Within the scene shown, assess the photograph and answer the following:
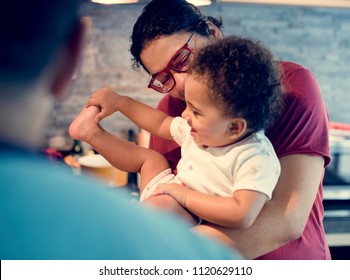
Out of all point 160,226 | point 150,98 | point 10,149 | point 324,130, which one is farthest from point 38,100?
point 150,98

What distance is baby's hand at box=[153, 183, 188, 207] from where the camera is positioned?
751 mm

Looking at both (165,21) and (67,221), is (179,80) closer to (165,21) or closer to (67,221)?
(165,21)

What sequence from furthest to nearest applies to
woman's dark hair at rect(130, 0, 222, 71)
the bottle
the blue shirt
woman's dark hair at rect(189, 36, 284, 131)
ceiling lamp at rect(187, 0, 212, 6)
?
the bottle
ceiling lamp at rect(187, 0, 212, 6)
woman's dark hair at rect(130, 0, 222, 71)
woman's dark hair at rect(189, 36, 284, 131)
the blue shirt

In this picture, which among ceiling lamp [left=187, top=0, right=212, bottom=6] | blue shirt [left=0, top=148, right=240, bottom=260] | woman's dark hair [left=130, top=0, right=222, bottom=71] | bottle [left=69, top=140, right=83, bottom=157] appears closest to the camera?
blue shirt [left=0, top=148, right=240, bottom=260]

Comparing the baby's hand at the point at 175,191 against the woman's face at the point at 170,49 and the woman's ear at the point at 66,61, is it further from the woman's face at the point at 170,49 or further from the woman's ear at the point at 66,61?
the woman's ear at the point at 66,61

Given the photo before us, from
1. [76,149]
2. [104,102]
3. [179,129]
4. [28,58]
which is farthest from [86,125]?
[76,149]

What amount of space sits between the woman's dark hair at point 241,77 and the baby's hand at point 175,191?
0.15 metres

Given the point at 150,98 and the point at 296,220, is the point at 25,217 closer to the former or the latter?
the point at 296,220

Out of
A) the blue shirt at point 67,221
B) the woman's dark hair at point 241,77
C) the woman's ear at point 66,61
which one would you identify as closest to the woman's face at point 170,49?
the woman's dark hair at point 241,77

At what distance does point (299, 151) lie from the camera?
75cm

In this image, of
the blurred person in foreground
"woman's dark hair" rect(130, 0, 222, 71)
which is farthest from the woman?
the blurred person in foreground

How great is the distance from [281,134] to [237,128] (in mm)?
86

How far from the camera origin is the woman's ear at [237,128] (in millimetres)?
714

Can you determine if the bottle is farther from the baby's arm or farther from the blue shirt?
the blue shirt
